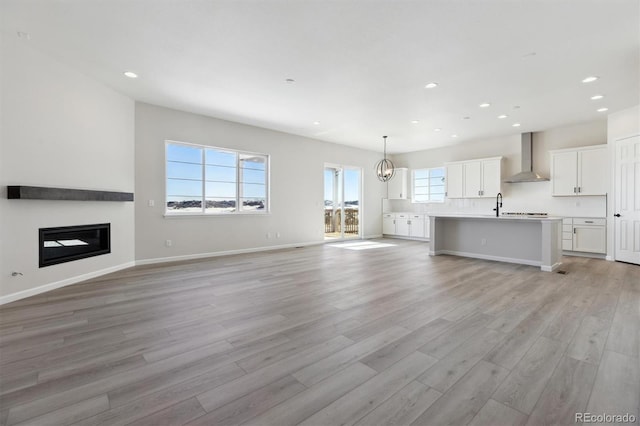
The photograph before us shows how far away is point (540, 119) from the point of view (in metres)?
6.26

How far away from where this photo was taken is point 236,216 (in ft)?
22.1

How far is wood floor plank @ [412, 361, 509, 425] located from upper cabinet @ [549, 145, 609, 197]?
655 centimetres

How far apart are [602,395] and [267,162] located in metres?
6.71

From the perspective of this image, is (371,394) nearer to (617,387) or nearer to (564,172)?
(617,387)

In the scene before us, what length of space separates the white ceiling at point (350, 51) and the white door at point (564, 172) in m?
1.22

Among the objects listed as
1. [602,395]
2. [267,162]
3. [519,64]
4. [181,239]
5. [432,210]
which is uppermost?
[519,64]

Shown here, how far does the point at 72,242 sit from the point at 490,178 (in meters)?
8.96

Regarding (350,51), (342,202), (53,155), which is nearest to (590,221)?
(342,202)

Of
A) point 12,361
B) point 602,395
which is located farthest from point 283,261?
point 602,395

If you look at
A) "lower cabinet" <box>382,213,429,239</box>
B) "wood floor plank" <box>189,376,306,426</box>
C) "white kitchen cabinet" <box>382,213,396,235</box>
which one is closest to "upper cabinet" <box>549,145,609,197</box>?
"lower cabinet" <box>382,213,429,239</box>

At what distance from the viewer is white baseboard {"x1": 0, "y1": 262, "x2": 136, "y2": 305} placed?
341cm

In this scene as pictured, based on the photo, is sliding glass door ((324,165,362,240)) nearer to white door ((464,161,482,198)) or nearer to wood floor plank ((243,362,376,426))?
white door ((464,161,482,198))

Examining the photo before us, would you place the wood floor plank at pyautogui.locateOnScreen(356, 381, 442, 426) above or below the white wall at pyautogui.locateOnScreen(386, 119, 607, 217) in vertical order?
below

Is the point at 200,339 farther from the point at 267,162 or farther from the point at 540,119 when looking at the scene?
the point at 540,119
